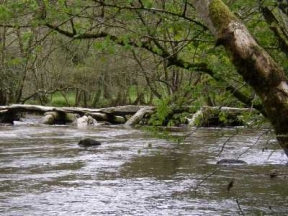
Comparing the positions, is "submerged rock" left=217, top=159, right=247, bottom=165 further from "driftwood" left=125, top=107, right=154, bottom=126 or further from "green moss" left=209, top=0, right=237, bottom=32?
"driftwood" left=125, top=107, right=154, bottom=126

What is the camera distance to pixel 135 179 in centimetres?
1383

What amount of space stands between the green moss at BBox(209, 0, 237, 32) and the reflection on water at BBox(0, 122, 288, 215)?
2.51 meters

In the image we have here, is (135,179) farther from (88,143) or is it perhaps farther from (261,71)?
(261,71)

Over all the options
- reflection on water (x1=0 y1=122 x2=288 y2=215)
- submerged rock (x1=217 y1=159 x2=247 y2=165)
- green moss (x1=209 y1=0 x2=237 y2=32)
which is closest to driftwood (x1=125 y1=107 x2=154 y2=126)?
reflection on water (x1=0 y1=122 x2=288 y2=215)

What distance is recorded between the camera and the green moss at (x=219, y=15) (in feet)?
12.8

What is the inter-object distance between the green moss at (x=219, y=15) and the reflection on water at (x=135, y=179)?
98.8 inches

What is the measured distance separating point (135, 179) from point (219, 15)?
1020 cm

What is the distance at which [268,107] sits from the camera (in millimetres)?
3771

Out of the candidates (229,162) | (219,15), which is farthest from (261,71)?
(229,162)

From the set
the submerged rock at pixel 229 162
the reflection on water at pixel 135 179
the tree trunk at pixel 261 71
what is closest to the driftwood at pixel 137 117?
the reflection on water at pixel 135 179

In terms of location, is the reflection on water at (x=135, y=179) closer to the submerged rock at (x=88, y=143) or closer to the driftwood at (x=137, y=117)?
the submerged rock at (x=88, y=143)

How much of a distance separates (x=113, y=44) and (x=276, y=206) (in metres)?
5.63

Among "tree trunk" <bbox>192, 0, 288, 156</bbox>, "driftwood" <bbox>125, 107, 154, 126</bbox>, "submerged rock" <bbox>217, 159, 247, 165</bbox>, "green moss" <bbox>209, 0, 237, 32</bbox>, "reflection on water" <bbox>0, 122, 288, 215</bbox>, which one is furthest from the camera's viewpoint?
"driftwood" <bbox>125, 107, 154, 126</bbox>

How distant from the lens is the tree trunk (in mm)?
3725
